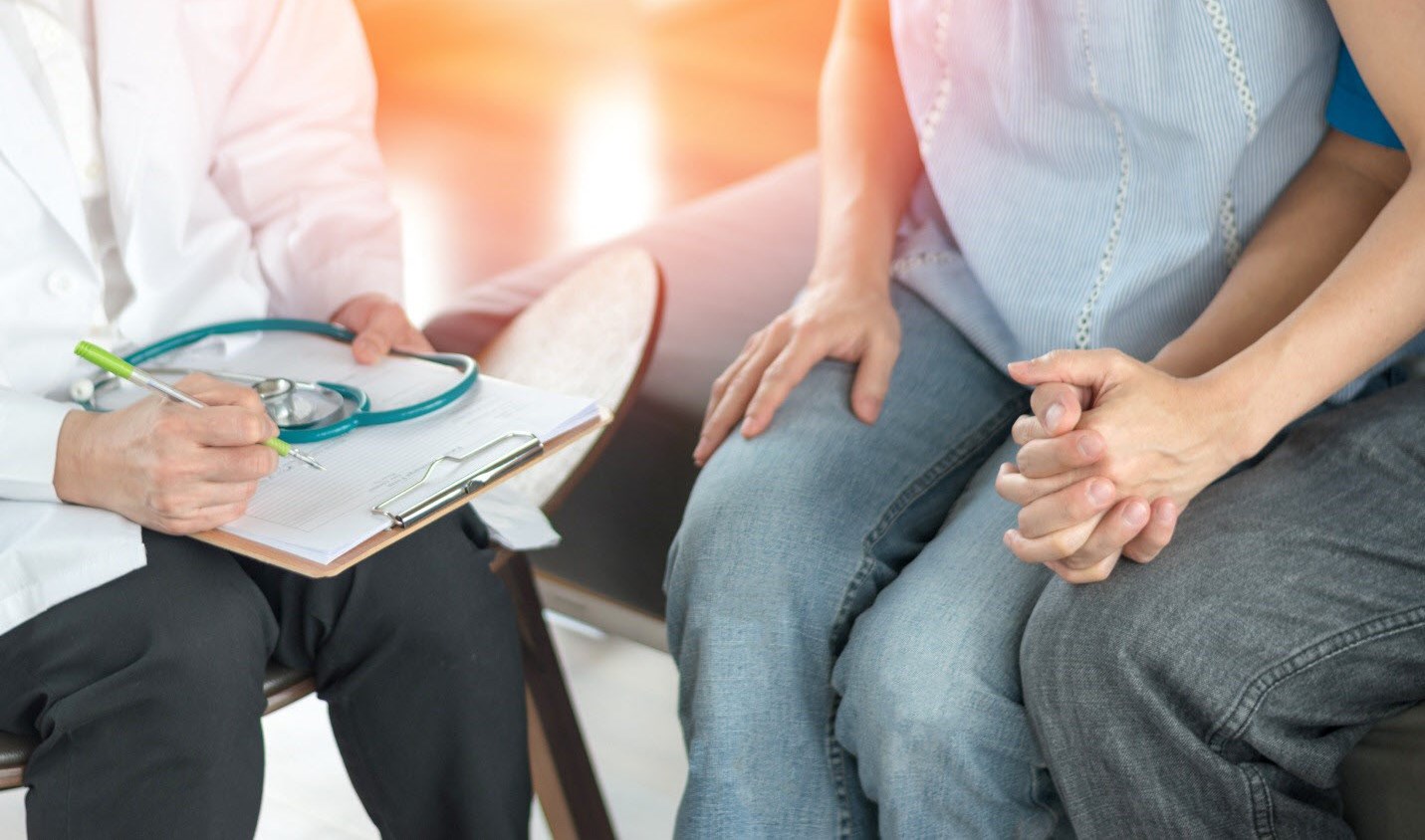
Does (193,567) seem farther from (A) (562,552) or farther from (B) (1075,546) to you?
(A) (562,552)

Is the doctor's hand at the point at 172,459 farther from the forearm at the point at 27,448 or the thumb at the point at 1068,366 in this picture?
the thumb at the point at 1068,366

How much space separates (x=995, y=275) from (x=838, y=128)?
26 cm

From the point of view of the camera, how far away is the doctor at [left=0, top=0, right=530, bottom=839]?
2.97 feet

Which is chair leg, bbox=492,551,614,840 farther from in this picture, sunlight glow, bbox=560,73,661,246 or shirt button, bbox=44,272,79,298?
sunlight glow, bbox=560,73,661,246

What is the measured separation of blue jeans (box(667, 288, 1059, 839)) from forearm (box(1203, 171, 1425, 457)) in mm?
172

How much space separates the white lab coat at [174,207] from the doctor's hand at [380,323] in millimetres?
24

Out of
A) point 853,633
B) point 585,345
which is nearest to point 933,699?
point 853,633

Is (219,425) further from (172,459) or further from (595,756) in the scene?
(595,756)

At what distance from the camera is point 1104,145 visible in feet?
3.48

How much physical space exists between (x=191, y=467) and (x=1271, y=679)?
0.65 meters

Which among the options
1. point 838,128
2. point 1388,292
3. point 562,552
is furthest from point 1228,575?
point 562,552

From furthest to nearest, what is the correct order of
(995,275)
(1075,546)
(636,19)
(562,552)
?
(636,19) → (562,552) → (995,275) → (1075,546)

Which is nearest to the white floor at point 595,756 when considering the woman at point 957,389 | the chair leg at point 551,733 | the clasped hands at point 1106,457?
the chair leg at point 551,733

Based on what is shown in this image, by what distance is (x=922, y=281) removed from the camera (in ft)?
3.94
